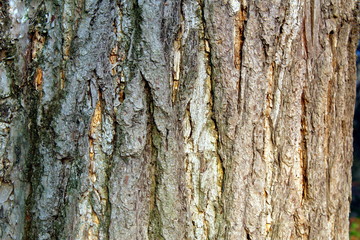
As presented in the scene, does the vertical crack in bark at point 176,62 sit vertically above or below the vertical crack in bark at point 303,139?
above

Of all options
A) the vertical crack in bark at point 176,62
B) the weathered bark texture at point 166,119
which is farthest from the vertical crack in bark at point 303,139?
the vertical crack in bark at point 176,62

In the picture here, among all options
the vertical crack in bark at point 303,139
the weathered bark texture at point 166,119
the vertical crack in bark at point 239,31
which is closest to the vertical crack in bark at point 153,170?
the weathered bark texture at point 166,119

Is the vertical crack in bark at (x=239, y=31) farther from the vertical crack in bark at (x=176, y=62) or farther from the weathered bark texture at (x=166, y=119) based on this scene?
the vertical crack in bark at (x=176, y=62)

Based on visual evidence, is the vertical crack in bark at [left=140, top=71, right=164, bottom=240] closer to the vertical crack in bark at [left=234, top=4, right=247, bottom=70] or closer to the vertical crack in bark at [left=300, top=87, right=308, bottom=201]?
the vertical crack in bark at [left=234, top=4, right=247, bottom=70]

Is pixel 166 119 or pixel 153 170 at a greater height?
pixel 166 119

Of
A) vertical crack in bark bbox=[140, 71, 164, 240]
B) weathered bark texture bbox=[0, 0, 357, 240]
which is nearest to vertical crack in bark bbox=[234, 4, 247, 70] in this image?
weathered bark texture bbox=[0, 0, 357, 240]

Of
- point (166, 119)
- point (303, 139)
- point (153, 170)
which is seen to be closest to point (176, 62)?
point (166, 119)

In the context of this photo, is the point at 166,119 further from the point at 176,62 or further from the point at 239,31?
the point at 239,31

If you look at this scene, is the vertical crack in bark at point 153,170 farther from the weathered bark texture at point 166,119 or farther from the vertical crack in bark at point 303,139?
the vertical crack in bark at point 303,139

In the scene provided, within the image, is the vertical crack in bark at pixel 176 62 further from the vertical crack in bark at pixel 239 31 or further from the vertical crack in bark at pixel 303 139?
the vertical crack in bark at pixel 303 139

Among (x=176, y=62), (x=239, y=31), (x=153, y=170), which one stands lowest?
(x=153, y=170)
